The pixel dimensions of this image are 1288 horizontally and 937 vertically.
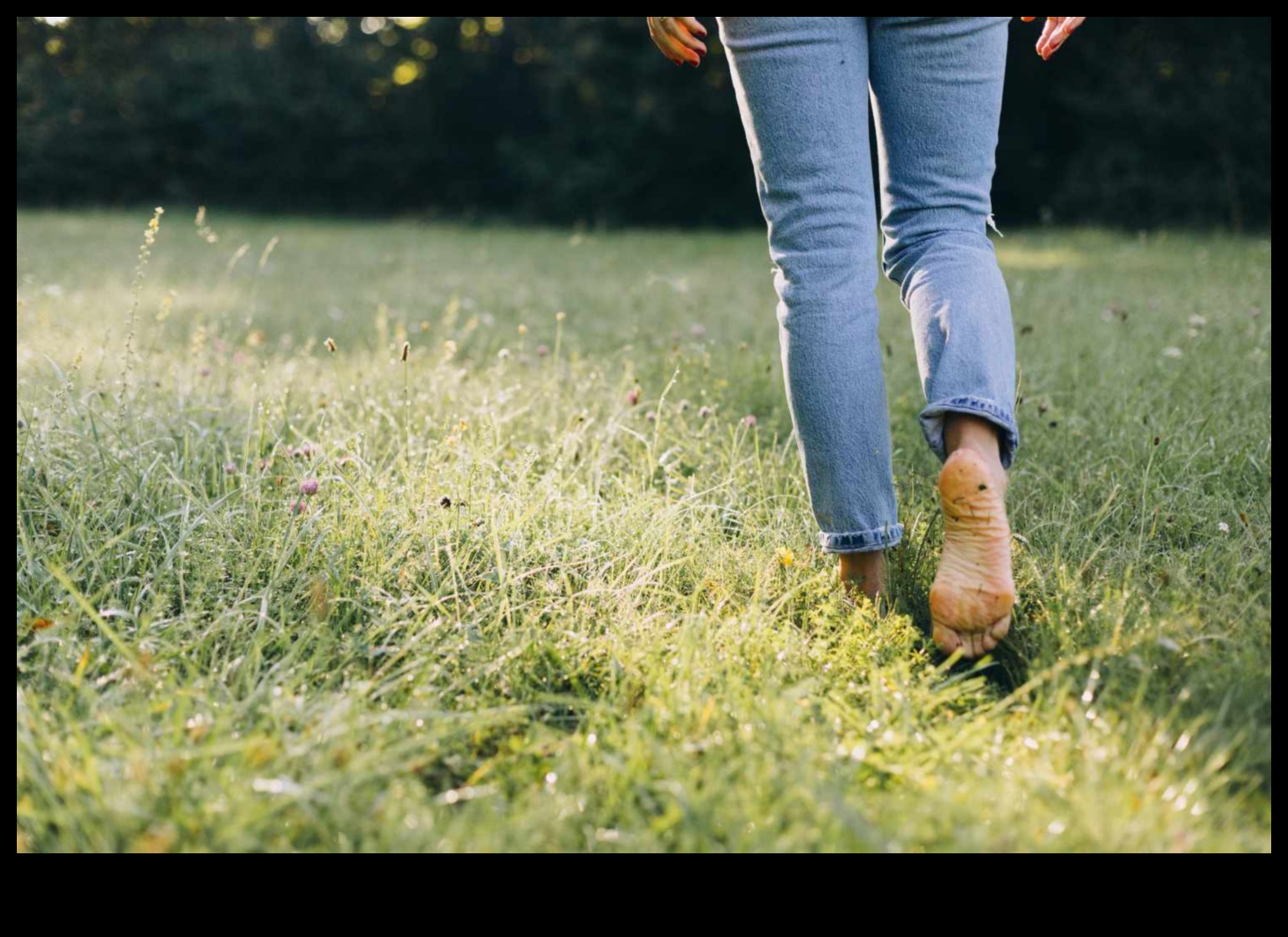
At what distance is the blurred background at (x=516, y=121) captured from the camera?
385 inches

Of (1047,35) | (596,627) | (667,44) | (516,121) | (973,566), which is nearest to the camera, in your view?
(973,566)

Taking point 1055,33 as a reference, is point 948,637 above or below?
below

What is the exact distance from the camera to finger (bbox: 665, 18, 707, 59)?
1.61 meters

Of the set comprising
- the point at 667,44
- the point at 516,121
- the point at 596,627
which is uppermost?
the point at 516,121

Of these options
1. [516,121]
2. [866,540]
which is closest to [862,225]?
→ [866,540]

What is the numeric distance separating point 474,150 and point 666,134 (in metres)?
3.95

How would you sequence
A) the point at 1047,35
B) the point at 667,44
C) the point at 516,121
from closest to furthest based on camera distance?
1. the point at 667,44
2. the point at 1047,35
3. the point at 516,121

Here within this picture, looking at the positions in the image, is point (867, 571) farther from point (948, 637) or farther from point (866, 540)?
point (948, 637)

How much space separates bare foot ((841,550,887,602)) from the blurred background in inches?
357

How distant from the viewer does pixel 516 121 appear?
1480cm

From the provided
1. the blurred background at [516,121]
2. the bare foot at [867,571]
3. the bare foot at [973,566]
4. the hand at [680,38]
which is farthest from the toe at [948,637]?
the blurred background at [516,121]

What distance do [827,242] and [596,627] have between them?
2.11ft
